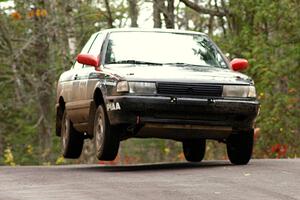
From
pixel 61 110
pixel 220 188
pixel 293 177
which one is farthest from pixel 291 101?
pixel 220 188

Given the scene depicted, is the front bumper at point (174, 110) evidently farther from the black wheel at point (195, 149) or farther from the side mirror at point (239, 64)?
the black wheel at point (195, 149)

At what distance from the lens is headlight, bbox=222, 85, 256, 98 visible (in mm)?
13539

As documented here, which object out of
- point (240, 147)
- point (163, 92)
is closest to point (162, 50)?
point (163, 92)

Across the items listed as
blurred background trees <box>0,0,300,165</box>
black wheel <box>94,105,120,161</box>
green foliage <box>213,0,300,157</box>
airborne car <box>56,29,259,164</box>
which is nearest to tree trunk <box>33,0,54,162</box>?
blurred background trees <box>0,0,300,165</box>

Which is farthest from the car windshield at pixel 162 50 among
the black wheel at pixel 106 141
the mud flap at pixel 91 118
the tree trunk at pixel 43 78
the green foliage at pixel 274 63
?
the tree trunk at pixel 43 78

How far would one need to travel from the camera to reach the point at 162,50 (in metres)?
14.6

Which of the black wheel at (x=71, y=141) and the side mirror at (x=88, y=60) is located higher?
the side mirror at (x=88, y=60)

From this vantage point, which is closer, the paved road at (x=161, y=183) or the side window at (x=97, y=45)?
the paved road at (x=161, y=183)

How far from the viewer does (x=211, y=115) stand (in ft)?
44.2

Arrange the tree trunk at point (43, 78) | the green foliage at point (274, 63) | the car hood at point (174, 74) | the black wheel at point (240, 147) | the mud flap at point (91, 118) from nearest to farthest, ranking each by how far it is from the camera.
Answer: the car hood at point (174, 74) < the black wheel at point (240, 147) < the mud flap at point (91, 118) < the green foliage at point (274, 63) < the tree trunk at point (43, 78)

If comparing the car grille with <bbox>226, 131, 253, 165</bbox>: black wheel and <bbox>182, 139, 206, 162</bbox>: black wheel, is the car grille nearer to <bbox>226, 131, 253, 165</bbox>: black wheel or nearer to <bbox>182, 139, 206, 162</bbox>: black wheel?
<bbox>226, 131, 253, 165</bbox>: black wheel

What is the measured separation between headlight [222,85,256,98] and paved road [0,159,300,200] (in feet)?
2.88

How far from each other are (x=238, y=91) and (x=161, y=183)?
103 inches

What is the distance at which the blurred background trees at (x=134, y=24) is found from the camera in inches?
944
